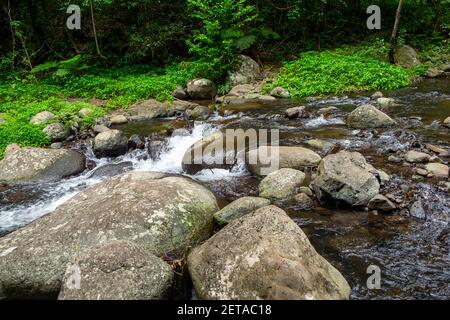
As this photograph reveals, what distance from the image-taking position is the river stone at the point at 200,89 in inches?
530

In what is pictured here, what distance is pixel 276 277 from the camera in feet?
11.6

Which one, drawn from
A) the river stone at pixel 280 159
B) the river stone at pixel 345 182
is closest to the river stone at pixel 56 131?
the river stone at pixel 280 159

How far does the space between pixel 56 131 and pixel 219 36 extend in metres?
7.10

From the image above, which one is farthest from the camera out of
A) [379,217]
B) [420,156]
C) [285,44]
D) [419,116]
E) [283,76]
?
[285,44]

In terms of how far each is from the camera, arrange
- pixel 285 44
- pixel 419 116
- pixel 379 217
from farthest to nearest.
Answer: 1. pixel 285 44
2. pixel 419 116
3. pixel 379 217

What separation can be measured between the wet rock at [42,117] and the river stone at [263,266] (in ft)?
28.0

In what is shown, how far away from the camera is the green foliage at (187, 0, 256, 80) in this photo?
14.0m

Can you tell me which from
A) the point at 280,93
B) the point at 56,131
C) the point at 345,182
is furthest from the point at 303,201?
the point at 280,93

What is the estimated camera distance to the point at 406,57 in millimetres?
14992

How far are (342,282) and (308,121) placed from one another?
659 centimetres

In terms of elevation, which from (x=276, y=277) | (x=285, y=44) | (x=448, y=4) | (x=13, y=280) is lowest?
(x=13, y=280)

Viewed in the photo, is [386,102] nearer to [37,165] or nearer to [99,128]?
[99,128]
